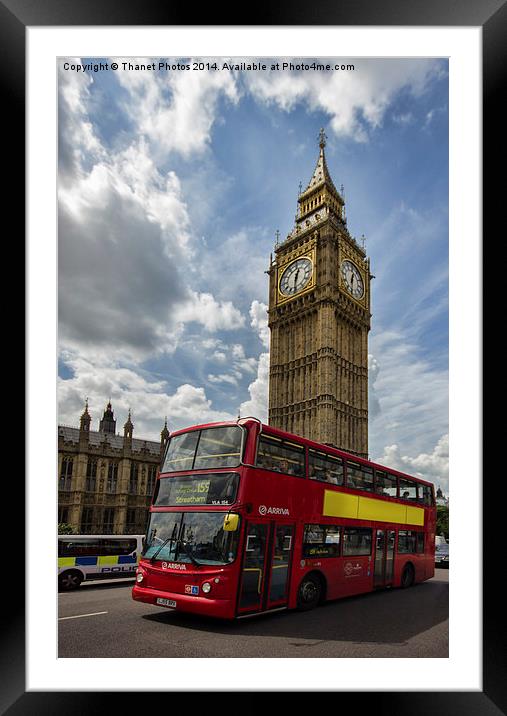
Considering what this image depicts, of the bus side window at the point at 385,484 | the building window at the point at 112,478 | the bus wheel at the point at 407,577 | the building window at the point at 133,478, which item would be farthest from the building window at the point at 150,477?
the bus side window at the point at 385,484

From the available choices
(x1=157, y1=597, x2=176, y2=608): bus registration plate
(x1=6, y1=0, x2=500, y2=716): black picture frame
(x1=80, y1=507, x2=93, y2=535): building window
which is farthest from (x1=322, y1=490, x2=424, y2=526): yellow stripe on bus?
(x1=80, y1=507, x2=93, y2=535): building window

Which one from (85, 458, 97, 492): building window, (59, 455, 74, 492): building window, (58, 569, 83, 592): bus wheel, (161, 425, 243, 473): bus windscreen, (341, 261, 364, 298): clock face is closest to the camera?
(161, 425, 243, 473): bus windscreen

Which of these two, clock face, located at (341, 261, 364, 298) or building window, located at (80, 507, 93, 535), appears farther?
building window, located at (80, 507, 93, 535)

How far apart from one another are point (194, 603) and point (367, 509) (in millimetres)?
5127

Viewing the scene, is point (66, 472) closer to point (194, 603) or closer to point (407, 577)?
point (407, 577)

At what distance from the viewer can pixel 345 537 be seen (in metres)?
10.6

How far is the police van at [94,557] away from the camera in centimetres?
1458

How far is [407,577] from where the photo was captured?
1336 cm

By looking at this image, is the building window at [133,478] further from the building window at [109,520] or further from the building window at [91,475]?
the building window at [91,475]

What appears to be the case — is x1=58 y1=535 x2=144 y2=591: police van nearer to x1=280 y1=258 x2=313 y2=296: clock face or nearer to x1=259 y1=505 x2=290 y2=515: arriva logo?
x1=259 y1=505 x2=290 y2=515: arriva logo

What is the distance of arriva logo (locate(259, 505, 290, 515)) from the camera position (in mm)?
8289

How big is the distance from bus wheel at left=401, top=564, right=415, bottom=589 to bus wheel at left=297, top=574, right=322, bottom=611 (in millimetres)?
4235

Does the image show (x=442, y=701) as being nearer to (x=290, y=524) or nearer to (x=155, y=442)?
(x=290, y=524)
